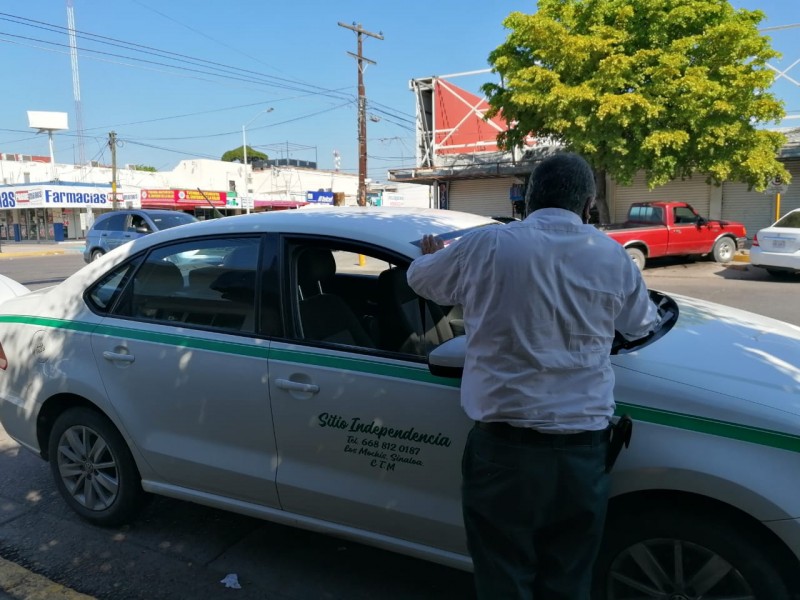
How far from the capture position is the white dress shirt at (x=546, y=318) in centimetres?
180

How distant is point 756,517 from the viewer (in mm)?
1935

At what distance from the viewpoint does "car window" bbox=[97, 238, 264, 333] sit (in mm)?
2969

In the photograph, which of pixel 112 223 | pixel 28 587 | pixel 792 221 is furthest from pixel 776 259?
pixel 112 223

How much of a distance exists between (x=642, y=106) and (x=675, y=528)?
14.7 meters

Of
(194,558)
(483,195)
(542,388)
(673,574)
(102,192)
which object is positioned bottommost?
(194,558)

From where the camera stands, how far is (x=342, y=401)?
2.56m

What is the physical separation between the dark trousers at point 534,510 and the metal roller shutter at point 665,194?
822 inches

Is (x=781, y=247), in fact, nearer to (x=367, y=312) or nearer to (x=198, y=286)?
(x=367, y=312)

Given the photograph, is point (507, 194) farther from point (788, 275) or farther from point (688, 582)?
point (688, 582)

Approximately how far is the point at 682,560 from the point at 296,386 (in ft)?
5.16

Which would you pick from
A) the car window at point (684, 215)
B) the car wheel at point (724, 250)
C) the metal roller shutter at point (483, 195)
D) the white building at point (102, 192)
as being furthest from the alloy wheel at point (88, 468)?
the white building at point (102, 192)

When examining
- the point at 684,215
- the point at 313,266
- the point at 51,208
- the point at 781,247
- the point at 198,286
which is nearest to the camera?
the point at 313,266

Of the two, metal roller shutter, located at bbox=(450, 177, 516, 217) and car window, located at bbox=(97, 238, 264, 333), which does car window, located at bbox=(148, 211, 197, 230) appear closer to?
metal roller shutter, located at bbox=(450, 177, 516, 217)

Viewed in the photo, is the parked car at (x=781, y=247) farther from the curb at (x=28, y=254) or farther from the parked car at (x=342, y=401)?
the curb at (x=28, y=254)
